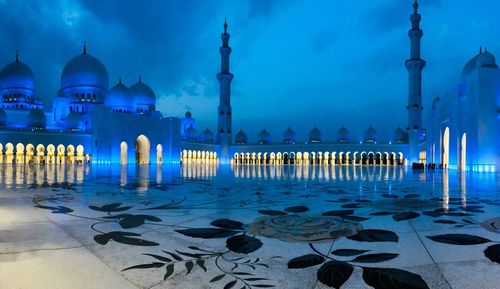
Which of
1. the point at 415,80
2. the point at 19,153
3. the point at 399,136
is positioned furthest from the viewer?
the point at 399,136

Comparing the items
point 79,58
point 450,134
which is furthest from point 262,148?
point 450,134

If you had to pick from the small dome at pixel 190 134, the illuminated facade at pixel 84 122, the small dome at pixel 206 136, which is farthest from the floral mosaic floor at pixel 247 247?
the small dome at pixel 206 136

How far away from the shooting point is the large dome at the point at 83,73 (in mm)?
35031

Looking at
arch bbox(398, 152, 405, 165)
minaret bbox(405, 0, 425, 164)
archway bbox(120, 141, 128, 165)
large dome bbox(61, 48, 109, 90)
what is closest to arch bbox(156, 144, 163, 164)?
archway bbox(120, 141, 128, 165)

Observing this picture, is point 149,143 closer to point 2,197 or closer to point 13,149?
point 13,149

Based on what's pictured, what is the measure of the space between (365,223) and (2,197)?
4.55m

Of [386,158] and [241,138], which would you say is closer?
[386,158]

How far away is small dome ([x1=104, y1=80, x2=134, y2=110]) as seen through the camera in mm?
34375

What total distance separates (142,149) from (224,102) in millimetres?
11424

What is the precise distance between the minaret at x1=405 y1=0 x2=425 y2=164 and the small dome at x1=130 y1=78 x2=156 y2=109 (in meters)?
25.7

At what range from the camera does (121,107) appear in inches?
1361

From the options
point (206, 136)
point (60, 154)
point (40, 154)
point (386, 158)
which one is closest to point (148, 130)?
point (60, 154)

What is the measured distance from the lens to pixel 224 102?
4197cm

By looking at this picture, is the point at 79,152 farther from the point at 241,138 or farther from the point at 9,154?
the point at 241,138
